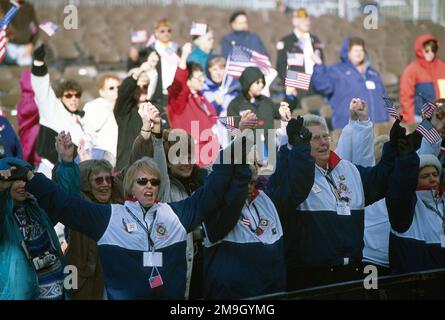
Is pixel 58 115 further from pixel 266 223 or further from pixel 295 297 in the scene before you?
pixel 295 297

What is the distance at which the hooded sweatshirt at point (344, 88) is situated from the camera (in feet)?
47.5

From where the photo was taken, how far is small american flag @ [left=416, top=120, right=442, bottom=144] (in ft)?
27.8

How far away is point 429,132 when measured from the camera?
8523 mm

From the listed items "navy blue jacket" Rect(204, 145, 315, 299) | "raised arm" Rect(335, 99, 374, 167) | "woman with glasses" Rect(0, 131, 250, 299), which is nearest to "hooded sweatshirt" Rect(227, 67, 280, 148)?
"raised arm" Rect(335, 99, 374, 167)

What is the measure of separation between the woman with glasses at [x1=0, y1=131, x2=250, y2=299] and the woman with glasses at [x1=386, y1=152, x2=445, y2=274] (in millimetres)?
1337

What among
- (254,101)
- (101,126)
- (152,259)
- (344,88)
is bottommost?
(152,259)

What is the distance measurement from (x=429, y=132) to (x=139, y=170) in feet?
7.36

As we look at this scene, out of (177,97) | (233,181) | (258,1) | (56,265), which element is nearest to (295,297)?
(233,181)

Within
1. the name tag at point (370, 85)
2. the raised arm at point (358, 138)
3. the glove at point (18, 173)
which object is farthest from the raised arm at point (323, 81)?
the glove at point (18, 173)

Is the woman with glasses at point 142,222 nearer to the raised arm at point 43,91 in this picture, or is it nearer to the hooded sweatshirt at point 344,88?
the raised arm at point 43,91

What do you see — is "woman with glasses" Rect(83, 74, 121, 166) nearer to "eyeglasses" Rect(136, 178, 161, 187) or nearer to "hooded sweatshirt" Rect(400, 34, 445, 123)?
"eyeglasses" Rect(136, 178, 161, 187)

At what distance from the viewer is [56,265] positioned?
7.50m

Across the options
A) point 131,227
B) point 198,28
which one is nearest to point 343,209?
point 131,227

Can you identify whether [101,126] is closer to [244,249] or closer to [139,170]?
[139,170]
